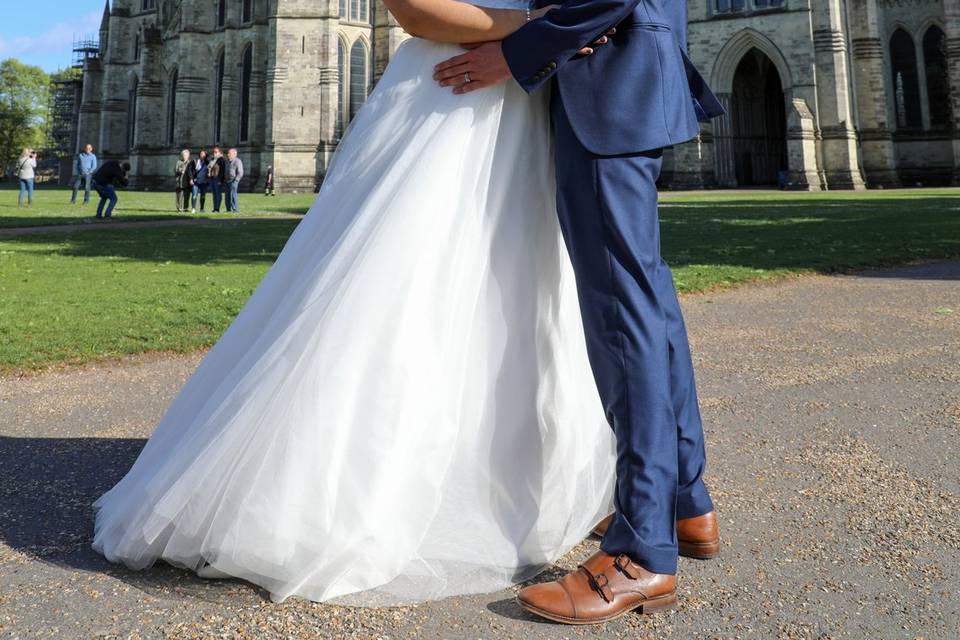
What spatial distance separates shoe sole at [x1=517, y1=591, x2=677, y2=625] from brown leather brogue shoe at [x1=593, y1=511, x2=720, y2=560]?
27 centimetres

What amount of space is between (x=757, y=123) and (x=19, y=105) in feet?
222

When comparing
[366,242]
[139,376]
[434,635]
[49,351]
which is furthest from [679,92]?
[49,351]

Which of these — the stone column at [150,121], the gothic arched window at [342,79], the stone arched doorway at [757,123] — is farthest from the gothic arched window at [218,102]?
the stone arched doorway at [757,123]

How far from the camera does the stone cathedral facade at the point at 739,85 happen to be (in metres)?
27.6

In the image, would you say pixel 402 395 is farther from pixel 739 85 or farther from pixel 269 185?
pixel 739 85

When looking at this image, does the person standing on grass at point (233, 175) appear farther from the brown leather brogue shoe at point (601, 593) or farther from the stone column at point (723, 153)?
the brown leather brogue shoe at point (601, 593)

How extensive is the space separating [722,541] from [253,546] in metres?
1.25

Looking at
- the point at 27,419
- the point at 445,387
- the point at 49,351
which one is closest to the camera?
the point at 445,387

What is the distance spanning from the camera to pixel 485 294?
1.96 meters

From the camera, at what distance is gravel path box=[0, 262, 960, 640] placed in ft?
5.40

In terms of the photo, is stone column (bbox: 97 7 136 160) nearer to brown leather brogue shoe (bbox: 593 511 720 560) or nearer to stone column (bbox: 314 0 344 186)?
stone column (bbox: 314 0 344 186)

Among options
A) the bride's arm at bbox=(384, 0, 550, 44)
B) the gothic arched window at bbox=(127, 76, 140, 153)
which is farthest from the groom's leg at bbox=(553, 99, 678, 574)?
the gothic arched window at bbox=(127, 76, 140, 153)

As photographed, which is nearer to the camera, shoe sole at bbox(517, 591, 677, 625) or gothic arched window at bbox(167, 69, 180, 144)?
shoe sole at bbox(517, 591, 677, 625)

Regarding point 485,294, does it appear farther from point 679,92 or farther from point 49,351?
point 49,351
